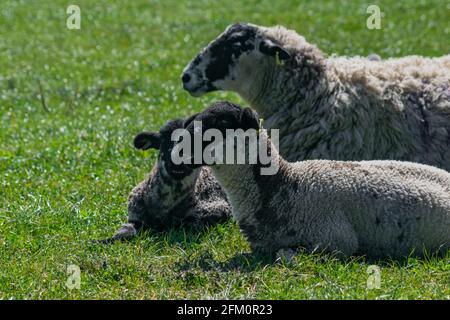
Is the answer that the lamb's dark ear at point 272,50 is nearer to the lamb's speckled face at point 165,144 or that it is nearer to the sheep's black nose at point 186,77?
the sheep's black nose at point 186,77

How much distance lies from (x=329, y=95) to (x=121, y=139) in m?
3.22

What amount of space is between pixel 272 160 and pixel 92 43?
12.4 metres

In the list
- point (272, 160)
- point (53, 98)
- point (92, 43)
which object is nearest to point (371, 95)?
point (272, 160)

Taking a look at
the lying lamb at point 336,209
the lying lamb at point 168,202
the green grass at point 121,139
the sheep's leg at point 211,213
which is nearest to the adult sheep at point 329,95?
the sheep's leg at point 211,213

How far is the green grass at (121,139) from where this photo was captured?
676cm

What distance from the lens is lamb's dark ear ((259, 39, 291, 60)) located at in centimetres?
943

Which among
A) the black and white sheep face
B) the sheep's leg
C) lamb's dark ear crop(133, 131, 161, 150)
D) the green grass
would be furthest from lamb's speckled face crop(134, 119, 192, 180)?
the black and white sheep face

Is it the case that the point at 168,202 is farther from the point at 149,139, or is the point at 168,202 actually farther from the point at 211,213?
the point at 149,139

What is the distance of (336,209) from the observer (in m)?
7.40

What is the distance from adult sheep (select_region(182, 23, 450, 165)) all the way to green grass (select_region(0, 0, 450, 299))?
1.48 metres

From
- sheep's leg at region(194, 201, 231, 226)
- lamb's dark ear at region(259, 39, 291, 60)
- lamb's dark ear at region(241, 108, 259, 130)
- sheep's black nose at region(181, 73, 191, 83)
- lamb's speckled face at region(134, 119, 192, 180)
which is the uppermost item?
lamb's dark ear at region(259, 39, 291, 60)

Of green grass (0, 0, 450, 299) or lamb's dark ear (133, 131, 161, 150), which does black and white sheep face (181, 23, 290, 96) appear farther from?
green grass (0, 0, 450, 299)

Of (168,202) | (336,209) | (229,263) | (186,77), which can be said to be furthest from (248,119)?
(186,77)
